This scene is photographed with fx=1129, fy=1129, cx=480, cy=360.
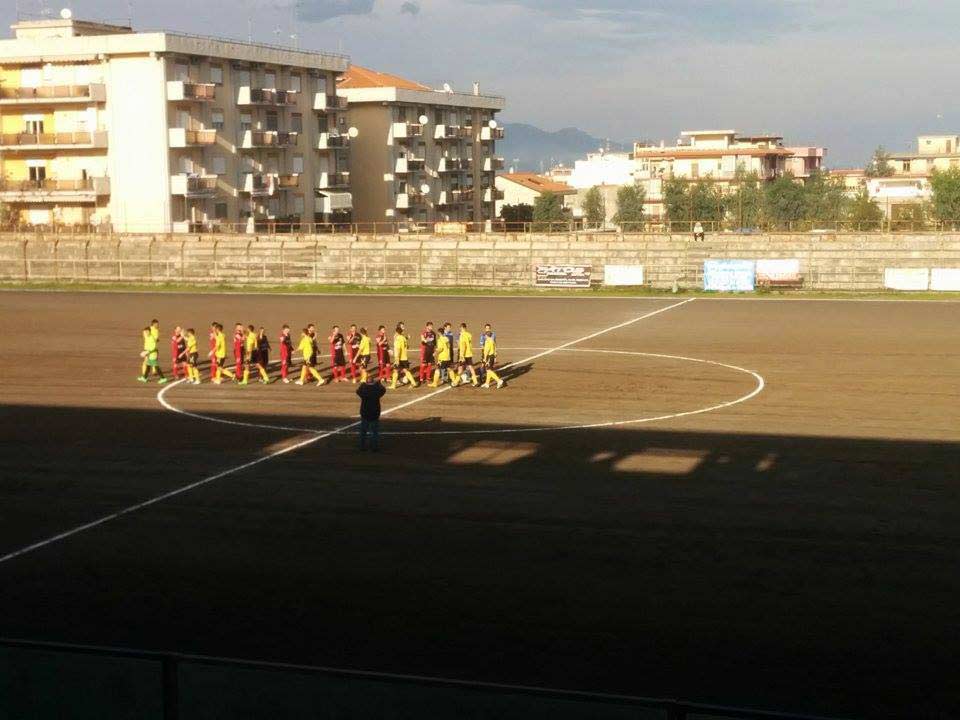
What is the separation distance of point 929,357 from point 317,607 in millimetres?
26696

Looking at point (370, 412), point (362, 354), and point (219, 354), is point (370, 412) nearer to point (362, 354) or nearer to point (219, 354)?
point (362, 354)

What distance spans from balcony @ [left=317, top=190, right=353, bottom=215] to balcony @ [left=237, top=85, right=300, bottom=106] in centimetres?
728

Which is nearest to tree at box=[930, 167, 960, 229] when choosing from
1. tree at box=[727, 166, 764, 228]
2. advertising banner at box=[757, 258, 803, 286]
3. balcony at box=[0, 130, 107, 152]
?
tree at box=[727, 166, 764, 228]

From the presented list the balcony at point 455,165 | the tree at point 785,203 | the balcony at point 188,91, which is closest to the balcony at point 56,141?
the balcony at point 188,91

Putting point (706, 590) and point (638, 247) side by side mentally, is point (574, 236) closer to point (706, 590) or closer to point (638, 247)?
point (638, 247)

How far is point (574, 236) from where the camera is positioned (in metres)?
66.2

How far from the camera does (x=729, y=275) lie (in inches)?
2256

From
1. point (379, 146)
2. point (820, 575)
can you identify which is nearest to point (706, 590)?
point (820, 575)

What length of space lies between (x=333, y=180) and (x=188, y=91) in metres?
16.7

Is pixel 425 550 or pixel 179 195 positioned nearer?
pixel 425 550

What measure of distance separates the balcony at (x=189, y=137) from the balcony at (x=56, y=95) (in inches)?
214

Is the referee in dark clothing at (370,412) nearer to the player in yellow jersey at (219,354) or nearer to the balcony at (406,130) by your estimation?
the player in yellow jersey at (219,354)

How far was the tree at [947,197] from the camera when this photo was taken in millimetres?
77688

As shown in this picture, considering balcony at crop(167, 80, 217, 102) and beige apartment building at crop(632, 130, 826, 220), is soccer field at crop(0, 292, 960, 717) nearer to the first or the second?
balcony at crop(167, 80, 217, 102)
